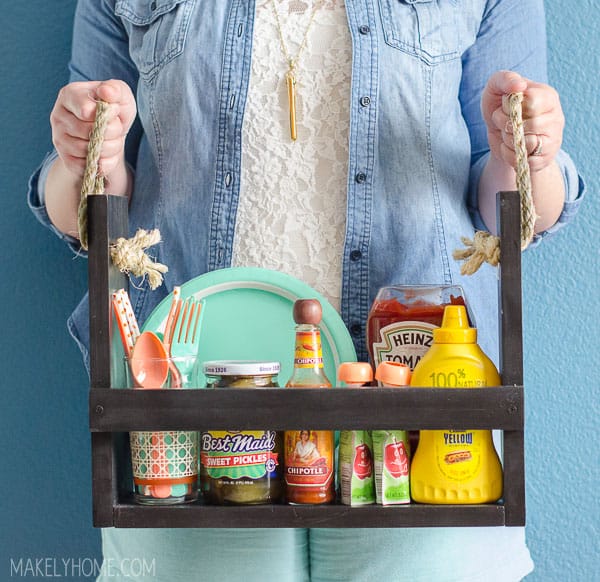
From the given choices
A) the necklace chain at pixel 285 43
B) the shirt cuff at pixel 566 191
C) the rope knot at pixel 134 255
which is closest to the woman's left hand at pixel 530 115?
the shirt cuff at pixel 566 191

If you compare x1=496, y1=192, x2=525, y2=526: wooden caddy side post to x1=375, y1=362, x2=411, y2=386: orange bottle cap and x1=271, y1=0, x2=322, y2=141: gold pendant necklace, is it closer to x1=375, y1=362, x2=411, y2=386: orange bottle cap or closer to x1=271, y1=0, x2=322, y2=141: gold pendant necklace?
x1=375, y1=362, x2=411, y2=386: orange bottle cap

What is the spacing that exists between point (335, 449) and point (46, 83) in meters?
0.73

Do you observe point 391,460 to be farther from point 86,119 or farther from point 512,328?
point 86,119

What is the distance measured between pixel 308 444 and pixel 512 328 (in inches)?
8.5

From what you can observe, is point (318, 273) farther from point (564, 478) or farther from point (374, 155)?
point (564, 478)

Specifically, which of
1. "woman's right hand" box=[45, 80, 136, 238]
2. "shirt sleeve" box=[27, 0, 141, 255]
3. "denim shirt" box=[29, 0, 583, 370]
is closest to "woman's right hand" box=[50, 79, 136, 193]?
"woman's right hand" box=[45, 80, 136, 238]

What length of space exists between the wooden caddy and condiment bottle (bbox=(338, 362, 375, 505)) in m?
0.02

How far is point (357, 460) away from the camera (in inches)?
30.9

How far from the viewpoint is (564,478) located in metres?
1.20

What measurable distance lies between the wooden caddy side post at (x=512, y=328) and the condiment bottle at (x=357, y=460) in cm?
12

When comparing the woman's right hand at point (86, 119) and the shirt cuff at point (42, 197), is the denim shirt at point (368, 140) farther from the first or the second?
the woman's right hand at point (86, 119)

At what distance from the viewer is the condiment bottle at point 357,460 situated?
79 cm

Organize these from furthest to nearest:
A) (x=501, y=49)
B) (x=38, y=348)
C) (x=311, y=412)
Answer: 1. (x=38, y=348)
2. (x=501, y=49)
3. (x=311, y=412)

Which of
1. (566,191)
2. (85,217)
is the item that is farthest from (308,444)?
(566,191)
